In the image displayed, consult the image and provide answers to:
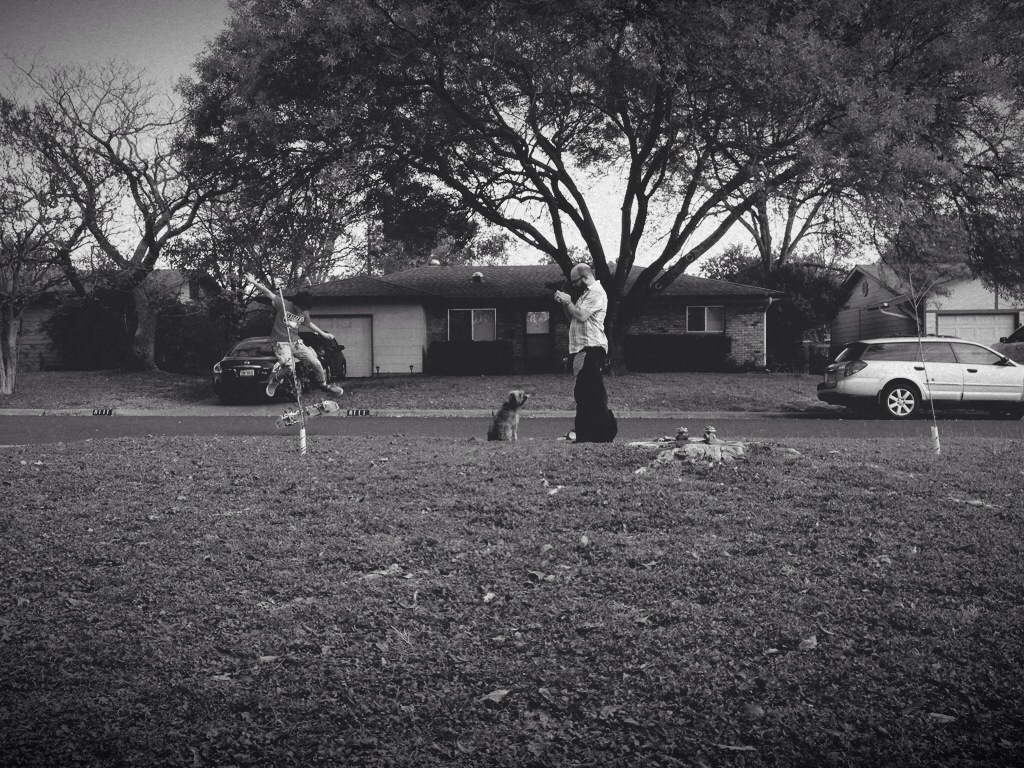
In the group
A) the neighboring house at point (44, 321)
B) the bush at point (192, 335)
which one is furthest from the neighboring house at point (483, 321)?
the neighboring house at point (44, 321)

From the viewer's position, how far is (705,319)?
29.5 metres

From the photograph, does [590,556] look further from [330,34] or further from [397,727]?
[330,34]

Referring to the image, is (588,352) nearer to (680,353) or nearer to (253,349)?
(253,349)

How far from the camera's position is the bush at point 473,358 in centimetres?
2788

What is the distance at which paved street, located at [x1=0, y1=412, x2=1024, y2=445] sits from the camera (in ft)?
39.1

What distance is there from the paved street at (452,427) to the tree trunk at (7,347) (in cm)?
727

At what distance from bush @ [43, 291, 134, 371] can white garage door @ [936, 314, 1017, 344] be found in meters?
32.4

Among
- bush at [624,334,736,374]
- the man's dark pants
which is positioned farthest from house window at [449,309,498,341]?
the man's dark pants

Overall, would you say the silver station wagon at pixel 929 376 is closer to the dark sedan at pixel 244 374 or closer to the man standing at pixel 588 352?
the man standing at pixel 588 352

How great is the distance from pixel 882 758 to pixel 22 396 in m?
23.9

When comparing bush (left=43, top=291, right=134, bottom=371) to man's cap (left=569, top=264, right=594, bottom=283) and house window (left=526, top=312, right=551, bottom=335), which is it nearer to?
house window (left=526, top=312, right=551, bottom=335)

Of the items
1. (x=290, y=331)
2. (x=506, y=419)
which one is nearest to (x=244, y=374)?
(x=290, y=331)

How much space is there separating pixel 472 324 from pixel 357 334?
4.37 m

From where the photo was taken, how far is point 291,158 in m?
19.0
